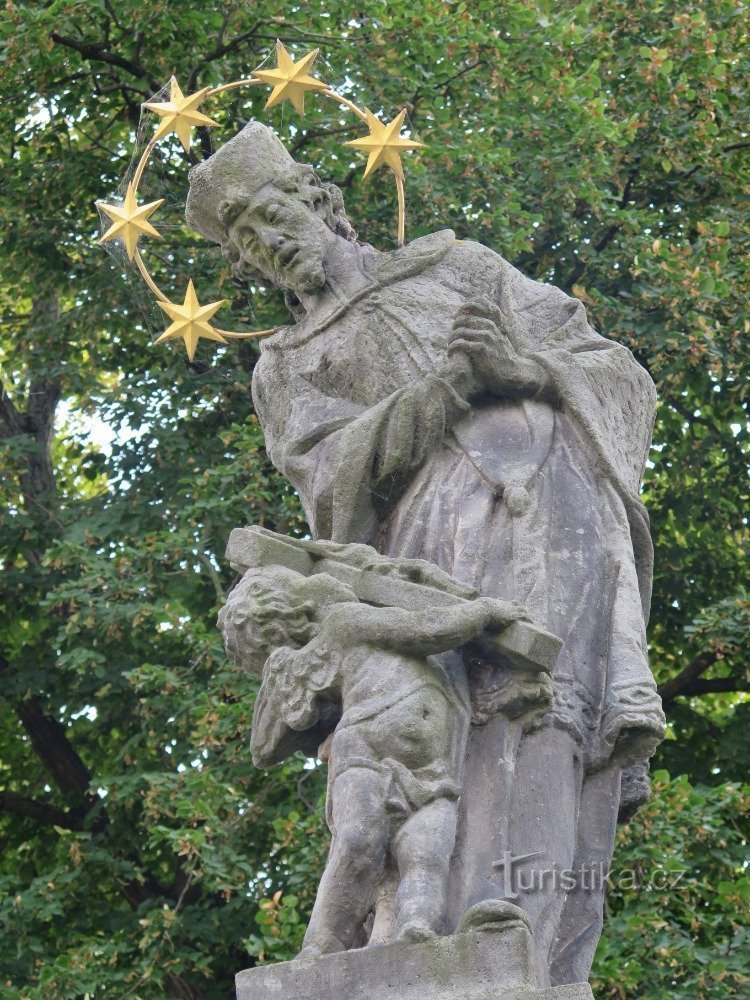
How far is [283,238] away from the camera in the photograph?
7051 mm

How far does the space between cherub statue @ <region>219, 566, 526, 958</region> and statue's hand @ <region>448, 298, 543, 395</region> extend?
964 millimetres

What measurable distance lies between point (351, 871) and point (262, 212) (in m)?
2.49

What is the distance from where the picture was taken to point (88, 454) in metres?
14.3

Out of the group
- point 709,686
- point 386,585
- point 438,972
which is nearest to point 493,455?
point 386,585

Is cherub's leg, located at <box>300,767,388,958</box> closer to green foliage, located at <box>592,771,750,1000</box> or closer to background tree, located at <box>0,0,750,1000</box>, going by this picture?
green foliage, located at <box>592,771,750,1000</box>

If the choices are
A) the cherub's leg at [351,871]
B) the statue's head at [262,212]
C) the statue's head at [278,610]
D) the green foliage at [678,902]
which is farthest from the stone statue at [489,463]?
the green foliage at [678,902]

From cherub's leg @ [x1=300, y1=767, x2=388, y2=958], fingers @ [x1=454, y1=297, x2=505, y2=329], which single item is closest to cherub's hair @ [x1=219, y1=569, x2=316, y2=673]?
cherub's leg @ [x1=300, y1=767, x2=388, y2=958]

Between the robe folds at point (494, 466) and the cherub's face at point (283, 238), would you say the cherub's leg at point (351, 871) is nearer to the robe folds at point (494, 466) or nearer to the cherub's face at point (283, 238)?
the robe folds at point (494, 466)

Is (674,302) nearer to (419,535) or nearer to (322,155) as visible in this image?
(322,155)

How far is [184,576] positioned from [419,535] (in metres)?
6.24

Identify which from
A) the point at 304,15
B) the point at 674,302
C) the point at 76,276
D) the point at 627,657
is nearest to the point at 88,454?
the point at 76,276

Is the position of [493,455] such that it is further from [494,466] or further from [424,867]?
[424,867]

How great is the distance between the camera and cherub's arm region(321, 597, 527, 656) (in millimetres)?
5777

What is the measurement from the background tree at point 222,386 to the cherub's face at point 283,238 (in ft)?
15.1
